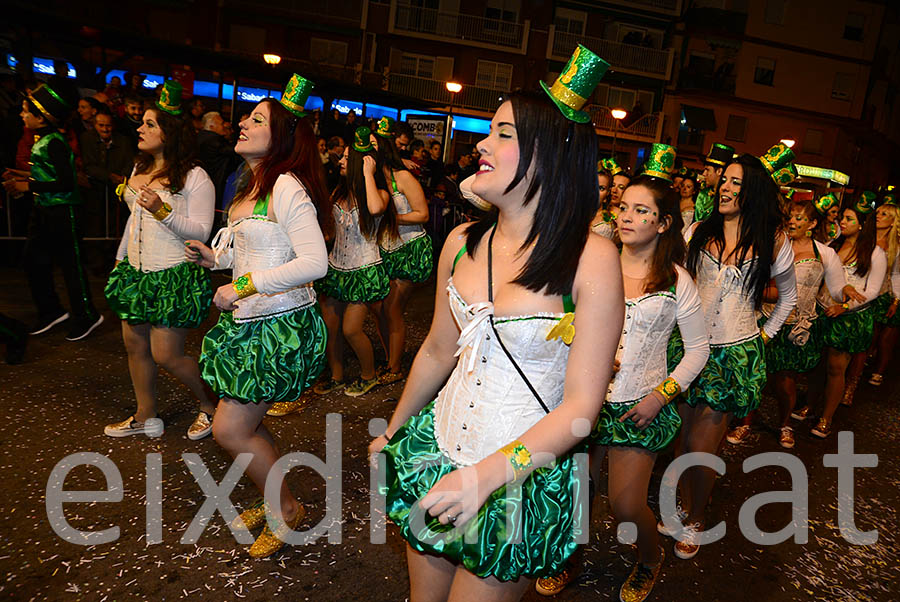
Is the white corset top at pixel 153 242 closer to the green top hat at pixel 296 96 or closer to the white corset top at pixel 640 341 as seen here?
the green top hat at pixel 296 96

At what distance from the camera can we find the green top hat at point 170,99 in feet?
13.5

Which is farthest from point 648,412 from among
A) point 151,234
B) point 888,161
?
point 888,161

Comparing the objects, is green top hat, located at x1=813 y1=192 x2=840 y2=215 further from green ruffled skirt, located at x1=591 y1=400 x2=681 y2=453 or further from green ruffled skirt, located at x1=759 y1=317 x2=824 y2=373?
green ruffled skirt, located at x1=591 y1=400 x2=681 y2=453

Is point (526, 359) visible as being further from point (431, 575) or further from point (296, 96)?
point (296, 96)

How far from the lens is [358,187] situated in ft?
18.4

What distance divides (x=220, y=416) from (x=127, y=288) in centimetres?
161

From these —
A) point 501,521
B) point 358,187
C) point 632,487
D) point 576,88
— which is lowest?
point 632,487

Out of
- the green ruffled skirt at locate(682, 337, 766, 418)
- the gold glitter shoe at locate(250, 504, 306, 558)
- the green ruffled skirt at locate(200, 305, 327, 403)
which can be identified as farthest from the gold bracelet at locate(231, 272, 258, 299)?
the green ruffled skirt at locate(682, 337, 766, 418)

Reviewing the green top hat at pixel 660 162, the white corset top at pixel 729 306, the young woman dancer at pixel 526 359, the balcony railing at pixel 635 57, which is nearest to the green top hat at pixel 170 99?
the green top hat at pixel 660 162

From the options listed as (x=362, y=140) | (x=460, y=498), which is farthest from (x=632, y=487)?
(x=362, y=140)

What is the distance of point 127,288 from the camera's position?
4.14 meters

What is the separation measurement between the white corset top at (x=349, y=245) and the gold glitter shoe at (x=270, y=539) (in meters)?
2.71

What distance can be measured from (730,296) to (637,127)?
28.3m

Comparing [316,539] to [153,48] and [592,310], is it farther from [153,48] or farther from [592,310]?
[153,48]
